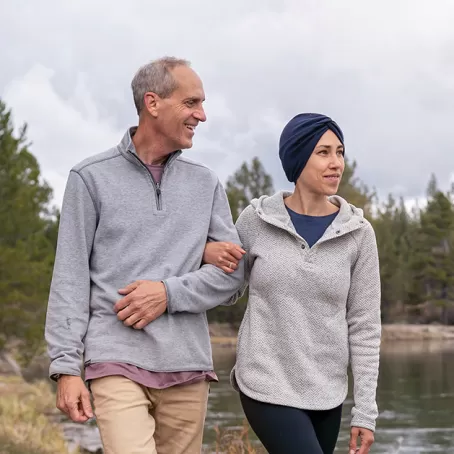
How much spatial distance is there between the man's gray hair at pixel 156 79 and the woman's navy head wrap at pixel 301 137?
1.65 ft

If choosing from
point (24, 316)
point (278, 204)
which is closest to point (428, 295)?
point (24, 316)

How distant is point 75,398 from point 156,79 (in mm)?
1298

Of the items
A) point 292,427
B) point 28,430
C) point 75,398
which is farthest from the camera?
→ point 28,430

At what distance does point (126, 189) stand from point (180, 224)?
0.25m

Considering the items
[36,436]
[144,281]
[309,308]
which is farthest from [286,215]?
[36,436]

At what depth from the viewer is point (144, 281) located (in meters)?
3.75

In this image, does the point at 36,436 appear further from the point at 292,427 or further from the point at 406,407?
the point at 406,407

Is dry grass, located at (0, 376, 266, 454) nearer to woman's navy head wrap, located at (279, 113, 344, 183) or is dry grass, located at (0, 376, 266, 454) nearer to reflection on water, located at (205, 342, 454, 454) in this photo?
reflection on water, located at (205, 342, 454, 454)

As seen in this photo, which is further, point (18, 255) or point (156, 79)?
point (18, 255)

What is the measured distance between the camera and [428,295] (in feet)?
191

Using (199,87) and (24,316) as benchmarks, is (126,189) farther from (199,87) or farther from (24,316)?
Result: (24,316)

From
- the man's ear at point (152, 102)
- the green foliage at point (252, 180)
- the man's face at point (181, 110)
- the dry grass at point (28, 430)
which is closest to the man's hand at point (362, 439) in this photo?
Answer: the man's face at point (181, 110)

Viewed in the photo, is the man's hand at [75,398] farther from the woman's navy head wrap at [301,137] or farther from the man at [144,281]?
the woman's navy head wrap at [301,137]

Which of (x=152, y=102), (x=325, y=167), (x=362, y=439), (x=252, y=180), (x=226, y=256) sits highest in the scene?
(x=252, y=180)
